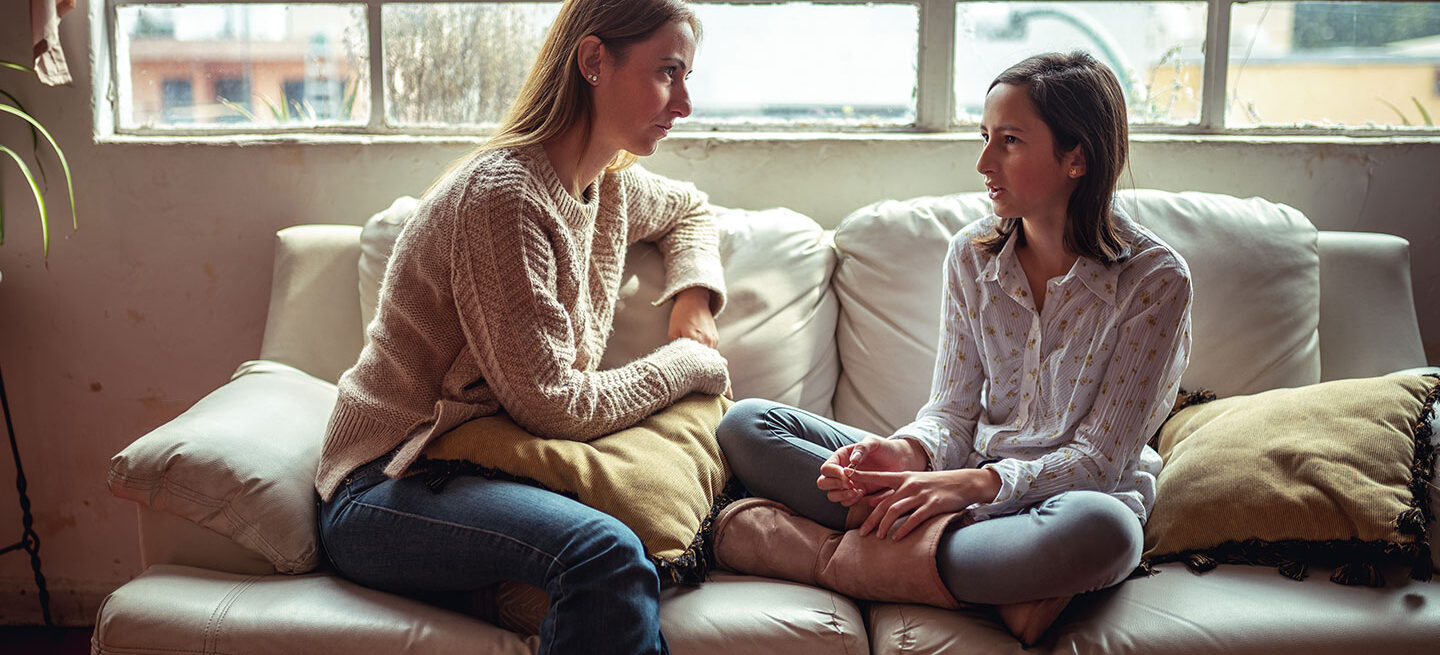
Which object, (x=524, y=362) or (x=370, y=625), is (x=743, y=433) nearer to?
(x=524, y=362)

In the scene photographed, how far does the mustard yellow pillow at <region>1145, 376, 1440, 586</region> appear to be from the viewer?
145cm

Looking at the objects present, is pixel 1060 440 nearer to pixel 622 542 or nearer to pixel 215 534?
pixel 622 542

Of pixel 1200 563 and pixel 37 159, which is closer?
pixel 1200 563

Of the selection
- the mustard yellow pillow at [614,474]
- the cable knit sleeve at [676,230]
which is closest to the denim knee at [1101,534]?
the mustard yellow pillow at [614,474]

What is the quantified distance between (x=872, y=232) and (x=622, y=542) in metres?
0.88

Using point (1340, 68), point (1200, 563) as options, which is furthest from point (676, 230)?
point (1340, 68)

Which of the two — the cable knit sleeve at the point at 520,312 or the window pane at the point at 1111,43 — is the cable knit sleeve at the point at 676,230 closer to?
the cable knit sleeve at the point at 520,312

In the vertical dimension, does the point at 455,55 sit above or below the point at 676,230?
above

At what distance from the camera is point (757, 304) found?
1920 mm

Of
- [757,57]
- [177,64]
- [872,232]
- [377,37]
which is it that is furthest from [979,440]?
[177,64]

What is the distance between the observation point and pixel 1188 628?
134cm

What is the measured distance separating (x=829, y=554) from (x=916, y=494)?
149 millimetres

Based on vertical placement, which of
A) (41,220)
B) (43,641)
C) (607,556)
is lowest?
(43,641)

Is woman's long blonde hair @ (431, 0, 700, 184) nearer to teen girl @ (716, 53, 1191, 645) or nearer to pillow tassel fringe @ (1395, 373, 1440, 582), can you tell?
teen girl @ (716, 53, 1191, 645)
